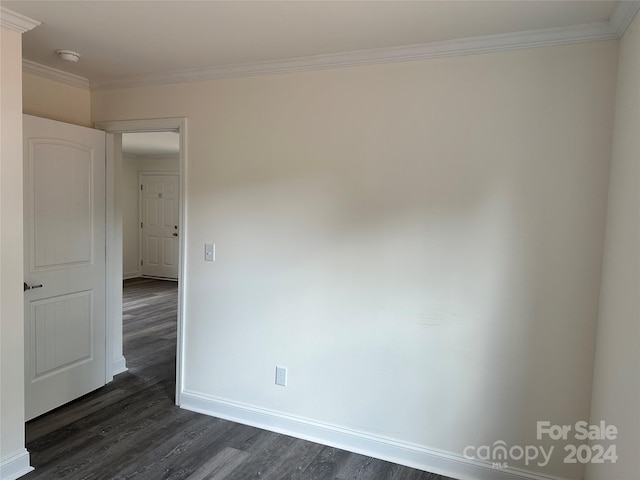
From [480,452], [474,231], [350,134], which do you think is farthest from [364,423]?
[350,134]

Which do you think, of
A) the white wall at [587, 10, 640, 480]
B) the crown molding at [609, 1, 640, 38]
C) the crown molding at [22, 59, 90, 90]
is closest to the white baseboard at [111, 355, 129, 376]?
the crown molding at [22, 59, 90, 90]

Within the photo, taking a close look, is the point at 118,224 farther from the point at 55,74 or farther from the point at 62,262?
the point at 55,74

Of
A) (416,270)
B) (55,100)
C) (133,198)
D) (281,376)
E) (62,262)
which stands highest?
(55,100)

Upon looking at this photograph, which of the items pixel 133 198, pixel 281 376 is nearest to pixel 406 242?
pixel 281 376

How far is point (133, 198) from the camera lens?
8195mm

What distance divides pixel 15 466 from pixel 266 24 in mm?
2623

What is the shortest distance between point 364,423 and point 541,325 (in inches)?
45.6

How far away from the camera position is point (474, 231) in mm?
2291

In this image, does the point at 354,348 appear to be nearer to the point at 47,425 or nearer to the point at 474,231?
the point at 474,231

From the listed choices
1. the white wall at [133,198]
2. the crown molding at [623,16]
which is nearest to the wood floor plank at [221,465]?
the crown molding at [623,16]

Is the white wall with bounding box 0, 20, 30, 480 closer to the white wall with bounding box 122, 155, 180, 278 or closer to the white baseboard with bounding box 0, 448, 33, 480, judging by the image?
the white baseboard with bounding box 0, 448, 33, 480

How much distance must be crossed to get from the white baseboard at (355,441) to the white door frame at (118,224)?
36 cm

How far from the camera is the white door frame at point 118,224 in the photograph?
3.05m

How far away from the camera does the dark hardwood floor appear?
236 centimetres
